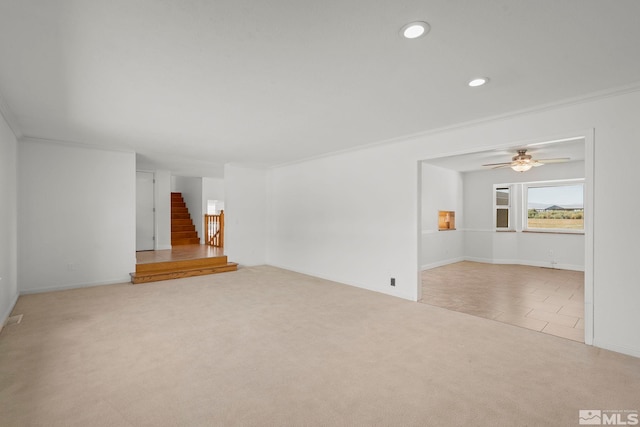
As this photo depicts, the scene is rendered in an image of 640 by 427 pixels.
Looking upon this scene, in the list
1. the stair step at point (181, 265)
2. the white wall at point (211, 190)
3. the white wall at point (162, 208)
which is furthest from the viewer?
the white wall at point (211, 190)

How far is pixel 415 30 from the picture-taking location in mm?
1912

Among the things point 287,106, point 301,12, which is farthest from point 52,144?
point 301,12

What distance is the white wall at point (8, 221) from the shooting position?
350 cm

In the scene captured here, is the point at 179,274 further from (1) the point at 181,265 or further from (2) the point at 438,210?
(2) the point at 438,210

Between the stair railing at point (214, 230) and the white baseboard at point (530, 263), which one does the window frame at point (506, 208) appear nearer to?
the white baseboard at point (530, 263)

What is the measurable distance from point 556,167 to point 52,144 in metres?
9.91

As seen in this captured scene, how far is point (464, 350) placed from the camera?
2.83 metres

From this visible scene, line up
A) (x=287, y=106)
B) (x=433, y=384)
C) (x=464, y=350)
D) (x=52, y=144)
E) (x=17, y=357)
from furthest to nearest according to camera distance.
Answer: (x=52, y=144), (x=287, y=106), (x=464, y=350), (x=17, y=357), (x=433, y=384)

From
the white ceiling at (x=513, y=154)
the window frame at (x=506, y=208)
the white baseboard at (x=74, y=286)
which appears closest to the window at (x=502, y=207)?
the window frame at (x=506, y=208)

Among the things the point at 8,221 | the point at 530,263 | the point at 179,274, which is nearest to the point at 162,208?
the point at 179,274

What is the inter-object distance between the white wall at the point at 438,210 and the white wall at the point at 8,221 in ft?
22.8

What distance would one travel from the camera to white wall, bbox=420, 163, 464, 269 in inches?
281

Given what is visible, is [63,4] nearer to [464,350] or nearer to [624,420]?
[464,350]

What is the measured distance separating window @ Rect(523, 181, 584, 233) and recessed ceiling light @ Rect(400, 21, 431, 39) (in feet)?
23.7
